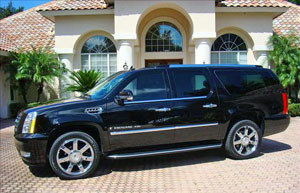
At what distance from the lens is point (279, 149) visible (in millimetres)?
6512

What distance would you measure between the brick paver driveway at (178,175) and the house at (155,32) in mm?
6386

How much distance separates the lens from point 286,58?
462 inches

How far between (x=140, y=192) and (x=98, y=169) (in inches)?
57.3

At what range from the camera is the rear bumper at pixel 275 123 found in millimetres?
5871

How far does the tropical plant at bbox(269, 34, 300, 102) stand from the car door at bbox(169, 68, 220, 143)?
26.1ft

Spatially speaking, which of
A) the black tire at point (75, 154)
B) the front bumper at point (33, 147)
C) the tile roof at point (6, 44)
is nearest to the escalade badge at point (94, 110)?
the black tire at point (75, 154)

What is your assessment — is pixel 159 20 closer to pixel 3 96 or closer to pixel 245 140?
pixel 3 96

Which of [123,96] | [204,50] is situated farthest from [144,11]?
[123,96]

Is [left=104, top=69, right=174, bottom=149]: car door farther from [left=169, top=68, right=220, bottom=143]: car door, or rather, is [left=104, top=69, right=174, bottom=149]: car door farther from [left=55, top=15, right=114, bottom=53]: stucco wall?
[left=55, top=15, right=114, bottom=53]: stucco wall

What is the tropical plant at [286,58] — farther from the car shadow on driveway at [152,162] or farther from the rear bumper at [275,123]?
the rear bumper at [275,123]

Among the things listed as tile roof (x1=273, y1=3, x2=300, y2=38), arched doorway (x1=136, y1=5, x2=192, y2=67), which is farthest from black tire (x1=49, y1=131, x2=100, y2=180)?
tile roof (x1=273, y1=3, x2=300, y2=38)

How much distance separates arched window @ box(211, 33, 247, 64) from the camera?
42.8 feet

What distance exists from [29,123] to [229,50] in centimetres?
1088

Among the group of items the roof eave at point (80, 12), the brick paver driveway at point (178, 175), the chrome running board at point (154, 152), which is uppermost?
the roof eave at point (80, 12)
